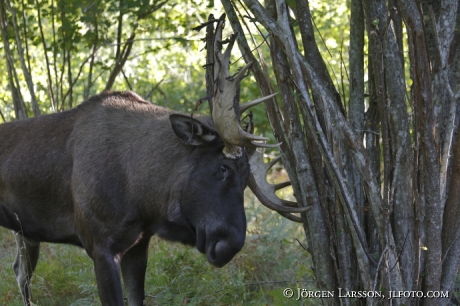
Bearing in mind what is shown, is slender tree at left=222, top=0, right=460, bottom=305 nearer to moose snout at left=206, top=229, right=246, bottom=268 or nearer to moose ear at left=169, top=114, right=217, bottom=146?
moose snout at left=206, top=229, right=246, bottom=268

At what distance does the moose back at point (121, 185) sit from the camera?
5.40 m

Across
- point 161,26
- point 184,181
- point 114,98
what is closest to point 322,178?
point 184,181

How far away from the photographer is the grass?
21.6ft

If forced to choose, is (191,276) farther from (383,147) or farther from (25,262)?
(383,147)

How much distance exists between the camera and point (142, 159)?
18.9 ft

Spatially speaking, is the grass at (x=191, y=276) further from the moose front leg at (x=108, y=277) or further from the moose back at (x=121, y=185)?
Answer: the moose front leg at (x=108, y=277)

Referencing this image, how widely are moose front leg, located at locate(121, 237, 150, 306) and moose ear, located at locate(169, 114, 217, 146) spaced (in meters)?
1.27

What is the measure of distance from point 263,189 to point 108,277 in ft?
4.80

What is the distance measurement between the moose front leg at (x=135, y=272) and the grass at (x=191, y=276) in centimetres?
24

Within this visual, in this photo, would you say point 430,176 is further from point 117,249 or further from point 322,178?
point 117,249

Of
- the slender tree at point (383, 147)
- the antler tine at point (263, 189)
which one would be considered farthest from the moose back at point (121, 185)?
the slender tree at point (383, 147)

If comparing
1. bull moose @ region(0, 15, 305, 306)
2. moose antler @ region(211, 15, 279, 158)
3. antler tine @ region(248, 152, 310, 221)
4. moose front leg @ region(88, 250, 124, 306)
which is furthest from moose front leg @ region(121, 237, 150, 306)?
moose antler @ region(211, 15, 279, 158)

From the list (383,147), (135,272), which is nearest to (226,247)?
(383,147)

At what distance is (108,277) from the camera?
224 inches
